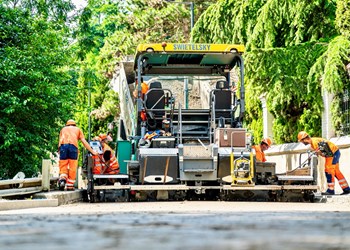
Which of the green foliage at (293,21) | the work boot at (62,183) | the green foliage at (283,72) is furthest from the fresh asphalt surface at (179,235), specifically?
the green foliage at (293,21)

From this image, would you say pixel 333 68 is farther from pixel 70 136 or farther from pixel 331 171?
pixel 70 136

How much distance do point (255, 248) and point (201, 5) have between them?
3651 centimetres

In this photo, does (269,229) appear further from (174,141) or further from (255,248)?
(174,141)

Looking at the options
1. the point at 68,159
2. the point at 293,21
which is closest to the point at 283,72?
the point at 293,21

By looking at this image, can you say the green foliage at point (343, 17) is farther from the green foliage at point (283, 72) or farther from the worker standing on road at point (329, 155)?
the worker standing on road at point (329, 155)

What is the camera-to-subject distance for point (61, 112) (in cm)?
2345

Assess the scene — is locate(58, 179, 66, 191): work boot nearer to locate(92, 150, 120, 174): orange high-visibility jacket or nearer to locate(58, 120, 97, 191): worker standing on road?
locate(58, 120, 97, 191): worker standing on road

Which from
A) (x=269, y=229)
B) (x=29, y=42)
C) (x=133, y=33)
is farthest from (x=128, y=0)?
(x=269, y=229)

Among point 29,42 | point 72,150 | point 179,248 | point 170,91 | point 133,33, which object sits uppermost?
point 133,33

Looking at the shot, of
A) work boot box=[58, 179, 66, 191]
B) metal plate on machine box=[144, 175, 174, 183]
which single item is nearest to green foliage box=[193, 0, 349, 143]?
metal plate on machine box=[144, 175, 174, 183]

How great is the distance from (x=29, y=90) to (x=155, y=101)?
607 centimetres

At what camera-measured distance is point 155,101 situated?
17172 mm

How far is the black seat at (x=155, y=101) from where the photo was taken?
1711cm

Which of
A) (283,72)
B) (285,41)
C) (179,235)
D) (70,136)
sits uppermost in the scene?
(285,41)
